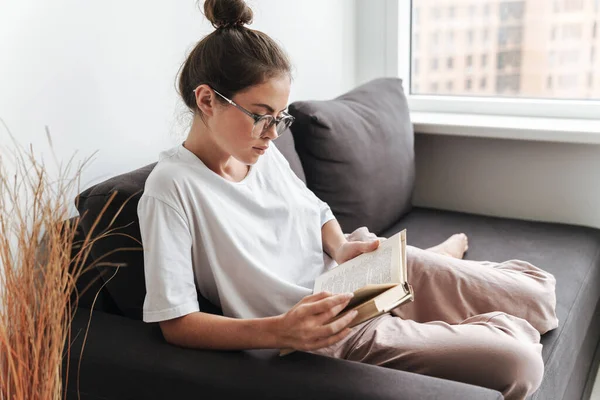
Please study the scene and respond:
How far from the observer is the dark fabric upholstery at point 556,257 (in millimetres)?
1683

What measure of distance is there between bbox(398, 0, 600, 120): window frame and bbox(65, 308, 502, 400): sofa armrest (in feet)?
5.52

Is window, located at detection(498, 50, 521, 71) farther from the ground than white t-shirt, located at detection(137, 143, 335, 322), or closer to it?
farther from the ground

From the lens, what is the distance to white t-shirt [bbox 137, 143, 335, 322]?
1.33 meters

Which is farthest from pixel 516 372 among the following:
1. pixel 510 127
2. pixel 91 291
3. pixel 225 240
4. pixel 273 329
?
pixel 510 127

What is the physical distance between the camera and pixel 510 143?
2574 millimetres

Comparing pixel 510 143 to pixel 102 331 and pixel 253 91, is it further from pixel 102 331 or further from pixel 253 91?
pixel 102 331

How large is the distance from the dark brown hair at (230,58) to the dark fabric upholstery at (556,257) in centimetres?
82

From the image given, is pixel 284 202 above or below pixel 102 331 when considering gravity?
above

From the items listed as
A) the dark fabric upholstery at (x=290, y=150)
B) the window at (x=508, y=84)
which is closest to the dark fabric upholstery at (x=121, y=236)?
the dark fabric upholstery at (x=290, y=150)

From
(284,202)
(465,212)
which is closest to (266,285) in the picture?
(284,202)

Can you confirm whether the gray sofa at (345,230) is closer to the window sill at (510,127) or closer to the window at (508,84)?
the window sill at (510,127)

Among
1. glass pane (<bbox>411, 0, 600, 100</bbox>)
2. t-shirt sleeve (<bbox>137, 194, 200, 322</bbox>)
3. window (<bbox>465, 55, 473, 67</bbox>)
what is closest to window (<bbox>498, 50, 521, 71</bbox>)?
glass pane (<bbox>411, 0, 600, 100</bbox>)

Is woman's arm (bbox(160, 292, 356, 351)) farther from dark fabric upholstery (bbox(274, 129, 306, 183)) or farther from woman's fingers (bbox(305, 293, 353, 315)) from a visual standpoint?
dark fabric upholstery (bbox(274, 129, 306, 183))

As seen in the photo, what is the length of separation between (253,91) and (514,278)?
740 millimetres
